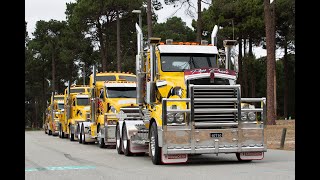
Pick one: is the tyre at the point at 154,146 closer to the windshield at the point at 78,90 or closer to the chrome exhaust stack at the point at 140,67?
the chrome exhaust stack at the point at 140,67

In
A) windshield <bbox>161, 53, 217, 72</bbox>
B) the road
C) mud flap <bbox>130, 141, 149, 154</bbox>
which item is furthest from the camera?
mud flap <bbox>130, 141, 149, 154</bbox>

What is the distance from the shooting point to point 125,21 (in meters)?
59.3

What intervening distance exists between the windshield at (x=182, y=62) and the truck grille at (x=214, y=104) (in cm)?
159

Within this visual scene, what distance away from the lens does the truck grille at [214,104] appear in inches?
594

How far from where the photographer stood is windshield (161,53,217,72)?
16703 mm

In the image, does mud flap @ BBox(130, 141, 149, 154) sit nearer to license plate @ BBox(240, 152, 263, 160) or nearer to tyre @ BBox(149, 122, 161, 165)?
tyre @ BBox(149, 122, 161, 165)

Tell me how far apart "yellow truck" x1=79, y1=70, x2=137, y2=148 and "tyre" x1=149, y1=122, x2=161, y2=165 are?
24.5 feet

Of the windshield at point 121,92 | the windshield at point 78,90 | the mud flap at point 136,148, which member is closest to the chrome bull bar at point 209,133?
the mud flap at point 136,148

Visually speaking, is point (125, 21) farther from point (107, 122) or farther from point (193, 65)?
point (193, 65)

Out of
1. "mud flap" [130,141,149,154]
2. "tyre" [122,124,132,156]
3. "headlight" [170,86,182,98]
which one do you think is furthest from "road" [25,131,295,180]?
"headlight" [170,86,182,98]
